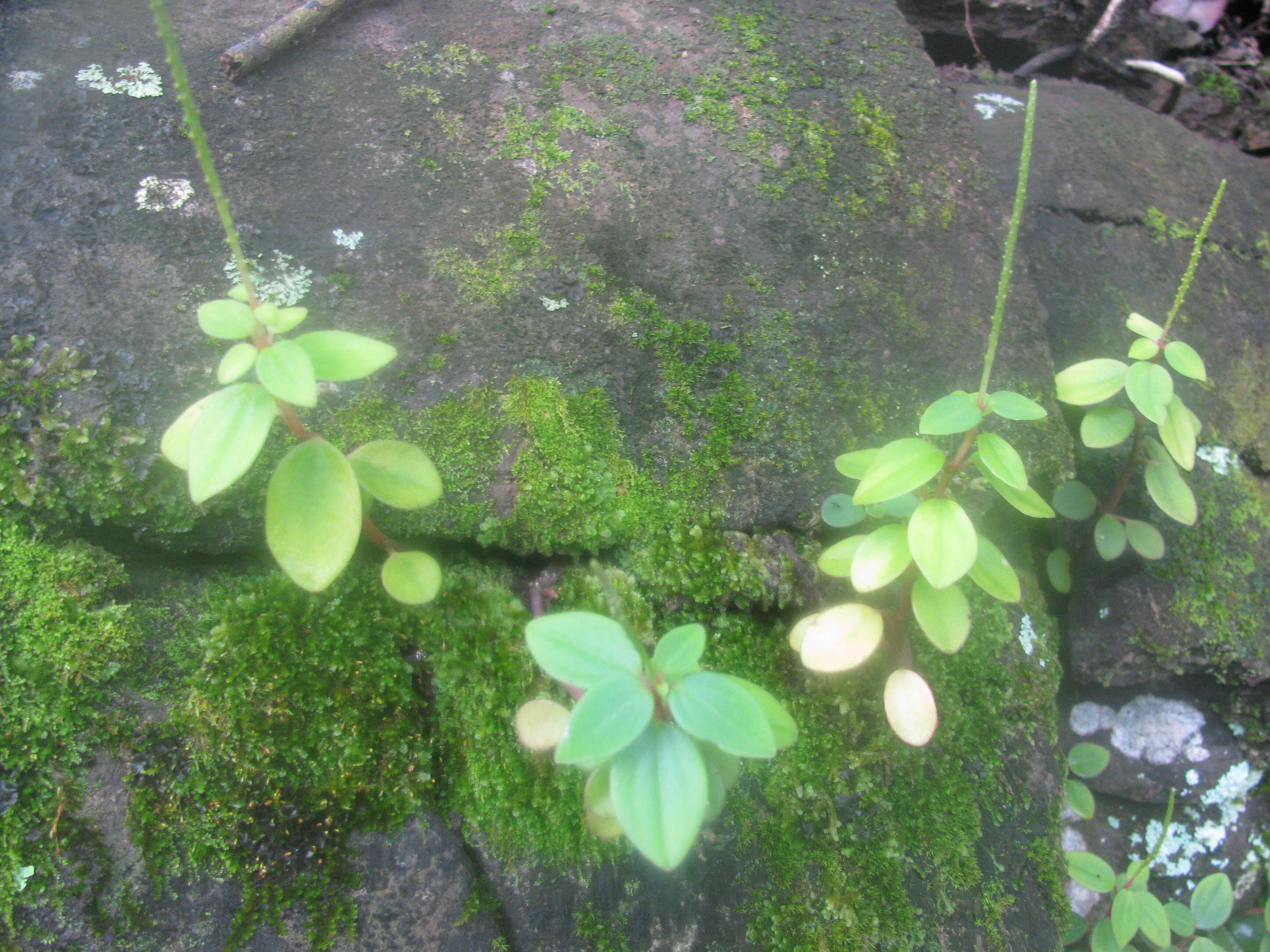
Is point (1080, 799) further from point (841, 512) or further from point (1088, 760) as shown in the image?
point (841, 512)

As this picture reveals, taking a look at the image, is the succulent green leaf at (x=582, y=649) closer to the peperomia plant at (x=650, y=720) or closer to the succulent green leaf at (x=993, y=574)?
the peperomia plant at (x=650, y=720)

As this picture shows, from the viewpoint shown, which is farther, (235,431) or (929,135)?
(929,135)

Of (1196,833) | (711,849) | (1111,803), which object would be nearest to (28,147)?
(711,849)

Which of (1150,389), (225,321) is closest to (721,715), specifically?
(225,321)

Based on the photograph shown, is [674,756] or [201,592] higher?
[674,756]

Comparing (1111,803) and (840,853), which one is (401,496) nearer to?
(840,853)

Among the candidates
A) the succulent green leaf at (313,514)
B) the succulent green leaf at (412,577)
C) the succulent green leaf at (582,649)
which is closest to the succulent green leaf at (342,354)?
the succulent green leaf at (313,514)

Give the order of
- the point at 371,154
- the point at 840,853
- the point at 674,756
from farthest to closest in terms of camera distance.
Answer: the point at 371,154, the point at 840,853, the point at 674,756
